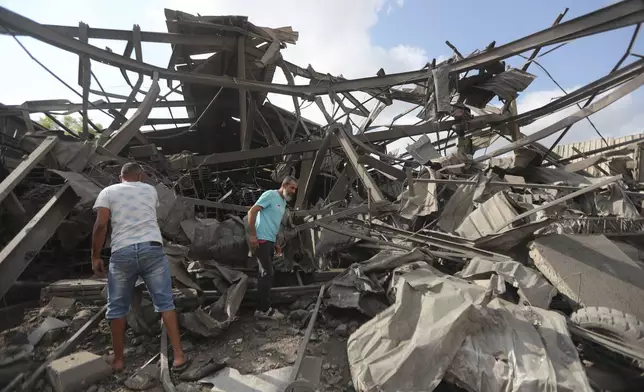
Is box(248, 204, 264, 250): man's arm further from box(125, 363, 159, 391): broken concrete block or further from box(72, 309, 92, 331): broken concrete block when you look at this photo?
box(72, 309, 92, 331): broken concrete block

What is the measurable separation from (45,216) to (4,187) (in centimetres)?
36

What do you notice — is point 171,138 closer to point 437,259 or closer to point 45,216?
point 45,216

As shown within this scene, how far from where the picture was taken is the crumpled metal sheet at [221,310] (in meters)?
3.03

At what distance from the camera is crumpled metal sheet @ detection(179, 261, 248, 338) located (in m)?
3.03

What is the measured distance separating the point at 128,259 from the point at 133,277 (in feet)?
0.50

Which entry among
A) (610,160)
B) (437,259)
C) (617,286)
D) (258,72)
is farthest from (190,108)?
(610,160)

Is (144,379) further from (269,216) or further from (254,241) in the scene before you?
(269,216)

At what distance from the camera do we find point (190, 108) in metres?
8.49

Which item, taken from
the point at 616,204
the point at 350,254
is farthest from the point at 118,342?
the point at 616,204

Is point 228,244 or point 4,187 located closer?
point 4,187

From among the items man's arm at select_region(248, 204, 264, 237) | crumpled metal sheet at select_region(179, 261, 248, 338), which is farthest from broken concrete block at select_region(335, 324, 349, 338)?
man's arm at select_region(248, 204, 264, 237)

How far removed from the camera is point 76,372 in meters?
2.35

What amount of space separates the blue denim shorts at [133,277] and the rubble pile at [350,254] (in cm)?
34

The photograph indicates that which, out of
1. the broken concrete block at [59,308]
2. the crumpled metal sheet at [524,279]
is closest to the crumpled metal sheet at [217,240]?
the broken concrete block at [59,308]
